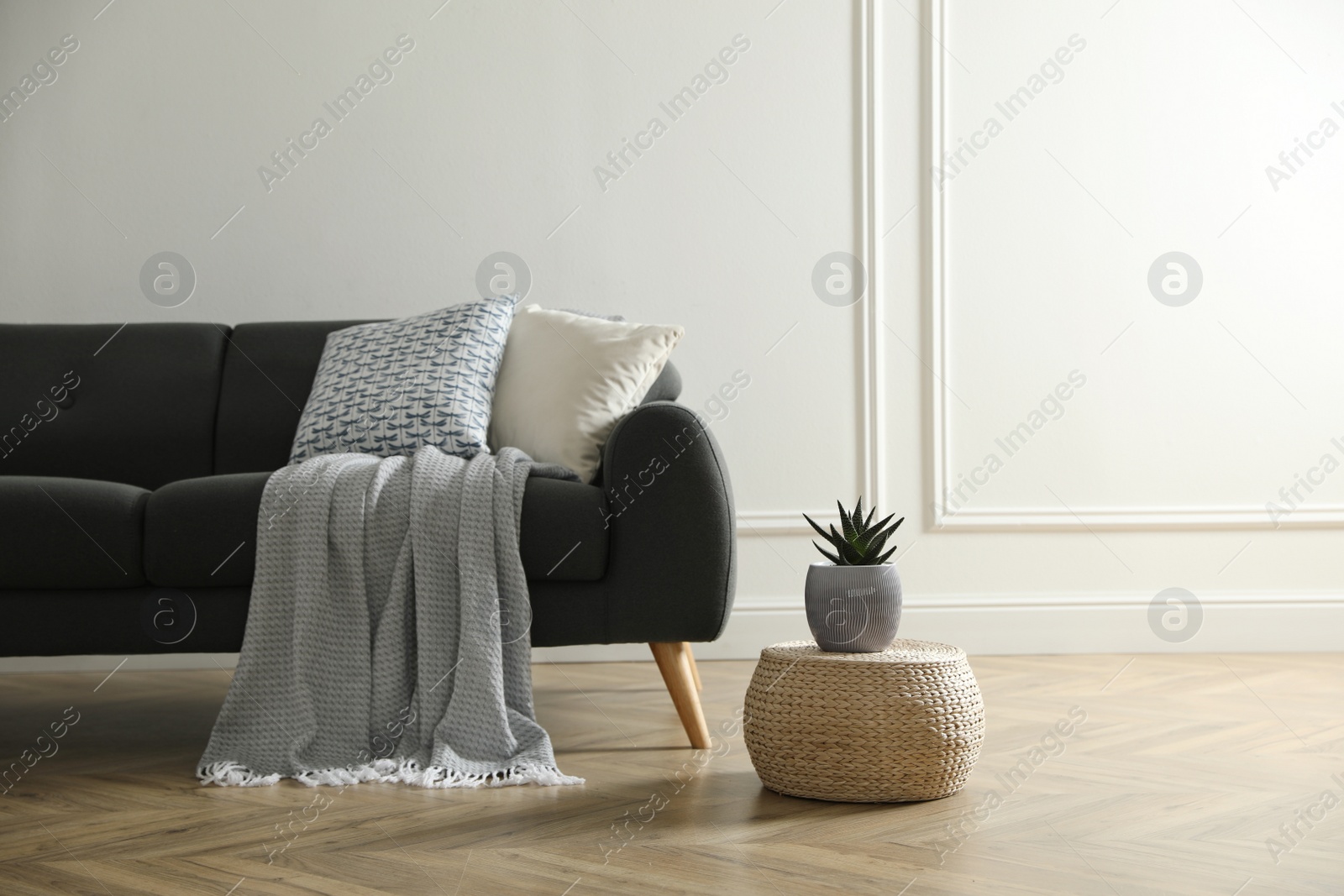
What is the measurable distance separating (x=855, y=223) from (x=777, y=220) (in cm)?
23

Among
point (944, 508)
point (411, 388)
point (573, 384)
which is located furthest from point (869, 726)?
point (944, 508)

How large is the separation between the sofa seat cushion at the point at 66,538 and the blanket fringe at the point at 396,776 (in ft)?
1.26

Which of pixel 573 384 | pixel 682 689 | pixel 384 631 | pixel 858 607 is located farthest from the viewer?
pixel 573 384

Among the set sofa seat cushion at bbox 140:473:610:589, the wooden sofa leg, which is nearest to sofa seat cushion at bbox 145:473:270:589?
sofa seat cushion at bbox 140:473:610:589

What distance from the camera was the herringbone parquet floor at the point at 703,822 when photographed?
120cm

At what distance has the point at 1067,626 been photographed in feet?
9.91

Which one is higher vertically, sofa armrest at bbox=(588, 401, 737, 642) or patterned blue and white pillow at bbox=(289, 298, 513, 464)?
sofa armrest at bbox=(588, 401, 737, 642)

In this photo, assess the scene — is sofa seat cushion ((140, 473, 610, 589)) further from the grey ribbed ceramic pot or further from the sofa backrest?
the sofa backrest

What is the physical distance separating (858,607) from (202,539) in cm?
108

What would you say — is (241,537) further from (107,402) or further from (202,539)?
(107,402)

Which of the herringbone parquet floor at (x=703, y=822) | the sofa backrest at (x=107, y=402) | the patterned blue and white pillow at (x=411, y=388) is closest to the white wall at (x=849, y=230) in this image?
the sofa backrest at (x=107, y=402)

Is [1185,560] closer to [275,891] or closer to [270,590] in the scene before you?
[270,590]

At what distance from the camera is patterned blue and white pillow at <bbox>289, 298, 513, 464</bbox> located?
2127mm

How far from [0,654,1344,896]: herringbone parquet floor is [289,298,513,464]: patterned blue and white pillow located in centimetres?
62
